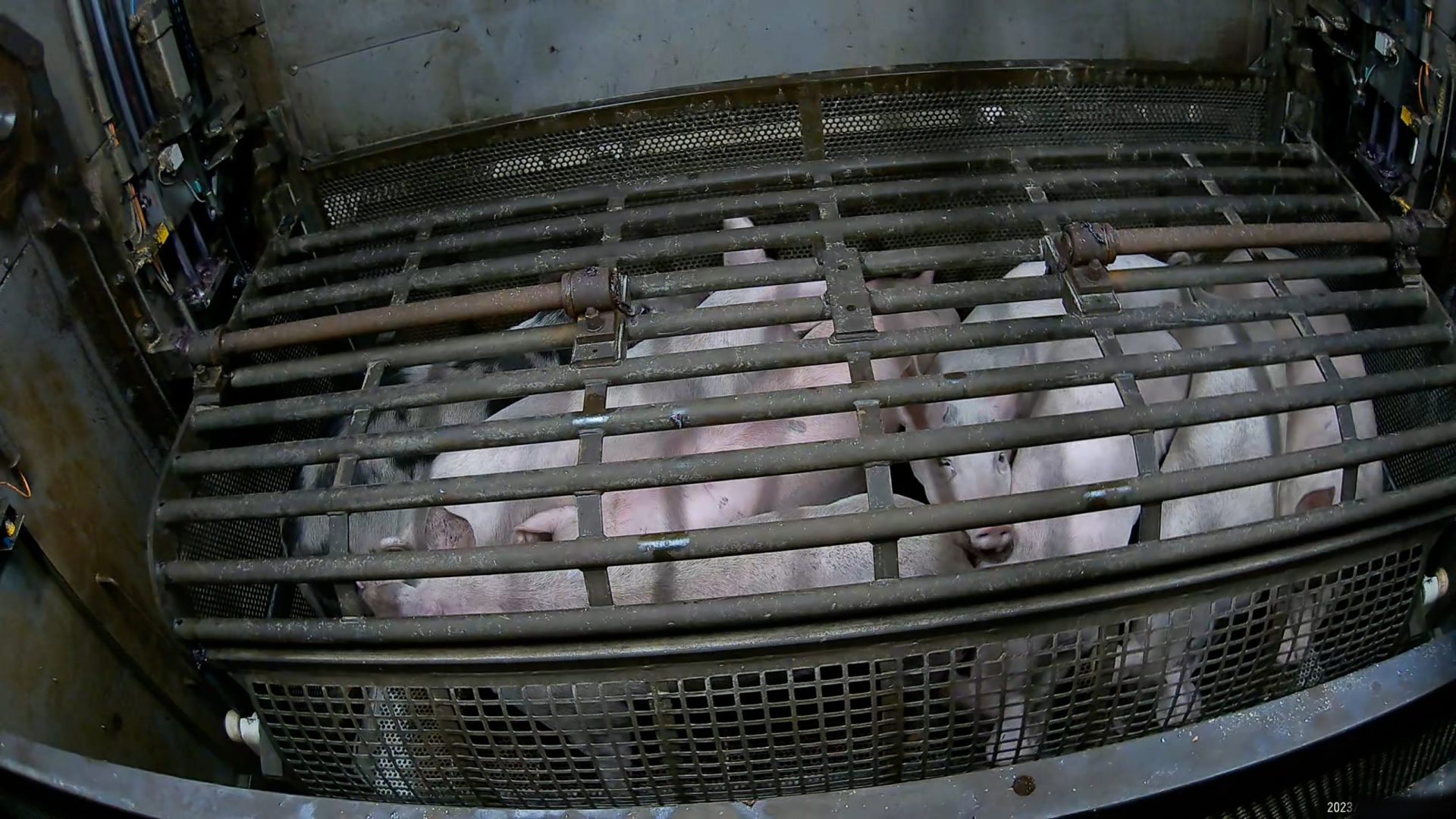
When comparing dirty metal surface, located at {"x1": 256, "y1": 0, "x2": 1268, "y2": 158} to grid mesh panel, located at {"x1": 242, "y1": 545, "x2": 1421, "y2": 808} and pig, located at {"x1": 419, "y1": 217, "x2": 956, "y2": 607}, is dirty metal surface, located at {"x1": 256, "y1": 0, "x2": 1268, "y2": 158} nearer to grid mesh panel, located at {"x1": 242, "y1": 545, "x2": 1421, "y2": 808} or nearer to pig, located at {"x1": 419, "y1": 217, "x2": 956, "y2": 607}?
pig, located at {"x1": 419, "y1": 217, "x2": 956, "y2": 607}

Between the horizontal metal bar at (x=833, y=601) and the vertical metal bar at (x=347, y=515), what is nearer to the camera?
the horizontal metal bar at (x=833, y=601)

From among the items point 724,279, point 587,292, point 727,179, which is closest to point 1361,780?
point 724,279

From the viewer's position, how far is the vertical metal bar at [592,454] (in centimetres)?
146

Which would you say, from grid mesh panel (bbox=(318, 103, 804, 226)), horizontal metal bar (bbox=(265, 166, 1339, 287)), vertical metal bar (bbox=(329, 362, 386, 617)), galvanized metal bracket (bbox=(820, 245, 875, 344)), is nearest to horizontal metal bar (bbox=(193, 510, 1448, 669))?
vertical metal bar (bbox=(329, 362, 386, 617))

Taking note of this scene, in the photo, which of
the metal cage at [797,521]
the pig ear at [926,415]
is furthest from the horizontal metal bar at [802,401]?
the pig ear at [926,415]

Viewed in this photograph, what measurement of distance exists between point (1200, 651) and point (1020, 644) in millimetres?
284

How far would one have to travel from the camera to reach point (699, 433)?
1.92 meters

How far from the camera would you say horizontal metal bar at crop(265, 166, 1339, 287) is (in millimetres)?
1985

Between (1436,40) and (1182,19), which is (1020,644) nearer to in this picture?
(1436,40)

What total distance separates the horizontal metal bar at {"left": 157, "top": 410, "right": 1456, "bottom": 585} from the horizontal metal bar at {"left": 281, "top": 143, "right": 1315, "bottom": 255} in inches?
Answer: 31.4

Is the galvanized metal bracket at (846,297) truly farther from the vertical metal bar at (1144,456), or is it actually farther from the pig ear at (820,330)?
the vertical metal bar at (1144,456)

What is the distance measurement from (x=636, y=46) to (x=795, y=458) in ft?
4.37

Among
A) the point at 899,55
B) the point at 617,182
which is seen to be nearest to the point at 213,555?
the point at 617,182

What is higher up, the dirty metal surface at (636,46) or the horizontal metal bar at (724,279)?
the dirty metal surface at (636,46)
